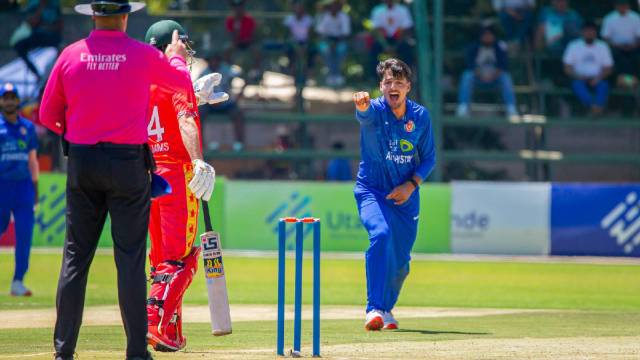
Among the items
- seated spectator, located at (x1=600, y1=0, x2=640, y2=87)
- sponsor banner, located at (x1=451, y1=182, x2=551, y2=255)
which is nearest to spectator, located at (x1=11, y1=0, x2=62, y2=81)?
sponsor banner, located at (x1=451, y1=182, x2=551, y2=255)

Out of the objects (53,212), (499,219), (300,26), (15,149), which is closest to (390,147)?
(15,149)

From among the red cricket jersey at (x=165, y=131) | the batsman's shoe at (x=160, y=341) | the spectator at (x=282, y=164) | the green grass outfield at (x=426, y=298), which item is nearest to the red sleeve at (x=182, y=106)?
the red cricket jersey at (x=165, y=131)

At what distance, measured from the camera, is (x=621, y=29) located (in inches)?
984

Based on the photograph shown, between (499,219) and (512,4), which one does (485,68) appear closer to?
(512,4)

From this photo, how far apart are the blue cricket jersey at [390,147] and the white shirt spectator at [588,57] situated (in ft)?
50.0

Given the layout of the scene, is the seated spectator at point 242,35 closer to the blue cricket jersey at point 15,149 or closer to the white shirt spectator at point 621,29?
the white shirt spectator at point 621,29

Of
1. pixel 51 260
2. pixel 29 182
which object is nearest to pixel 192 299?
pixel 29 182

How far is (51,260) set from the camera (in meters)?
19.0

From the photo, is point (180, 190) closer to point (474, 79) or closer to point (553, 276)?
point (553, 276)

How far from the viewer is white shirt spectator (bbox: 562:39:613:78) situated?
24.5m

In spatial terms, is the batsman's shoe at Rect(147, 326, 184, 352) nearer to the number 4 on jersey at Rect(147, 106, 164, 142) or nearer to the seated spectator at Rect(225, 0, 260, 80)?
the number 4 on jersey at Rect(147, 106, 164, 142)

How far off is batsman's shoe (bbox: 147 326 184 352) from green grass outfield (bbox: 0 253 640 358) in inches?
6.5

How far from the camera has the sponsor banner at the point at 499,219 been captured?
2092 cm

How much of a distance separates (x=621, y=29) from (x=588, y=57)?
3.49ft
